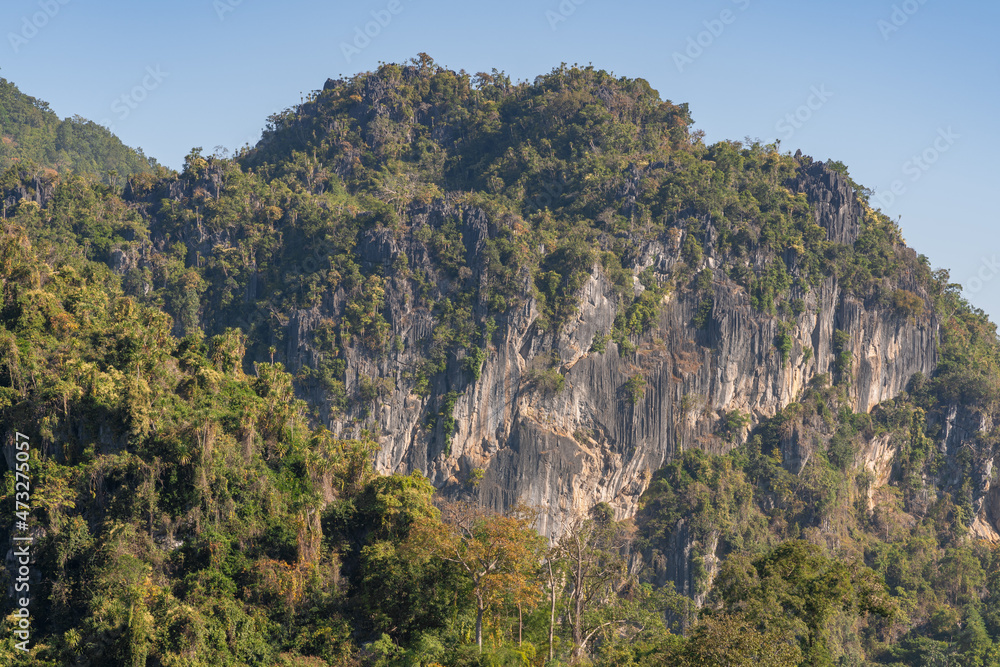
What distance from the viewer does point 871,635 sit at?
172ft

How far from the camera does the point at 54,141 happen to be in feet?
292

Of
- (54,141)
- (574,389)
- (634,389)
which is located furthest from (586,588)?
(54,141)

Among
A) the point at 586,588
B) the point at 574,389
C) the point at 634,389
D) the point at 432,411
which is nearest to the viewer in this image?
the point at 586,588

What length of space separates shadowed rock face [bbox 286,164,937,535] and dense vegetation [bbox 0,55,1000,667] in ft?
2.09

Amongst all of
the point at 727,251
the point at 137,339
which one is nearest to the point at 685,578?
the point at 727,251

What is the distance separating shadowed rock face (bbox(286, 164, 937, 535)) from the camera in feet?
175

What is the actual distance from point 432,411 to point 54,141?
2143 inches

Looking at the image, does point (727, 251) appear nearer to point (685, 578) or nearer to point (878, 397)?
point (878, 397)

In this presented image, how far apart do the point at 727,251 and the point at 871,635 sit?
2290 cm

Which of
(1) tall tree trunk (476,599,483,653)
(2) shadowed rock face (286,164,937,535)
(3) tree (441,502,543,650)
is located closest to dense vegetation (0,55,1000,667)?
(3) tree (441,502,543,650)

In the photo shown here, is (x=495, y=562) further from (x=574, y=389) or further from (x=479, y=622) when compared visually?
(x=574, y=389)

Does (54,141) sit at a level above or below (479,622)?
above

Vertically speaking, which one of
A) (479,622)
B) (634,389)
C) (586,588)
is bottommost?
(479,622)

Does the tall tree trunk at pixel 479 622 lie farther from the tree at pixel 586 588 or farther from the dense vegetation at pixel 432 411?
the tree at pixel 586 588
